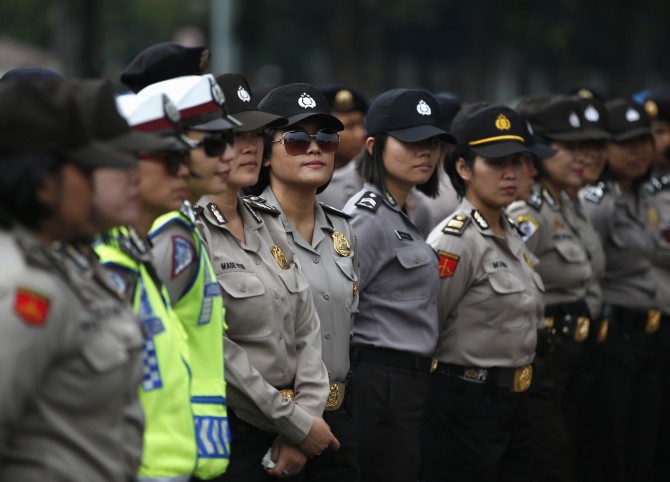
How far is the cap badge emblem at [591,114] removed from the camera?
8633 millimetres

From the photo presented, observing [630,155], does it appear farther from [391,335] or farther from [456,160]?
[391,335]

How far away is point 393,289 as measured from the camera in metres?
6.44

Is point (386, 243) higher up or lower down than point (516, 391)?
higher up

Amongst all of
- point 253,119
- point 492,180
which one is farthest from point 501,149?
point 253,119

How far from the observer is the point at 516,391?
22.5 feet

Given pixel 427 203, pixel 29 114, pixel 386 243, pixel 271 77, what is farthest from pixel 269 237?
pixel 271 77

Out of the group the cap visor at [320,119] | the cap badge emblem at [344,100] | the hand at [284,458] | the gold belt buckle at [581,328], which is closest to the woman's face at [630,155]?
the gold belt buckle at [581,328]

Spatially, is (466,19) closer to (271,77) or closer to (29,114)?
(271,77)

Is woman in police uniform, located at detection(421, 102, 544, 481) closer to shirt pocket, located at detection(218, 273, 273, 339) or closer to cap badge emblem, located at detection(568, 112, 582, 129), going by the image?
cap badge emblem, located at detection(568, 112, 582, 129)

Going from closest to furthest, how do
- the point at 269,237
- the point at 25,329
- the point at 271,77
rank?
the point at 25,329
the point at 269,237
the point at 271,77

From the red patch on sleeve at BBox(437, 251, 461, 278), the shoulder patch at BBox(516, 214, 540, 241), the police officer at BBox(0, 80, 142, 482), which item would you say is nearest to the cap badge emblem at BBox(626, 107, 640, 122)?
the shoulder patch at BBox(516, 214, 540, 241)

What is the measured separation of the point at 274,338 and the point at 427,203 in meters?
3.41

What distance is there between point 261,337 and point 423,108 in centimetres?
215

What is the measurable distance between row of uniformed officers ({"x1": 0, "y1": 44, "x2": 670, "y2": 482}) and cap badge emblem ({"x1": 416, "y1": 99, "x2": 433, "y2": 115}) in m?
0.01
